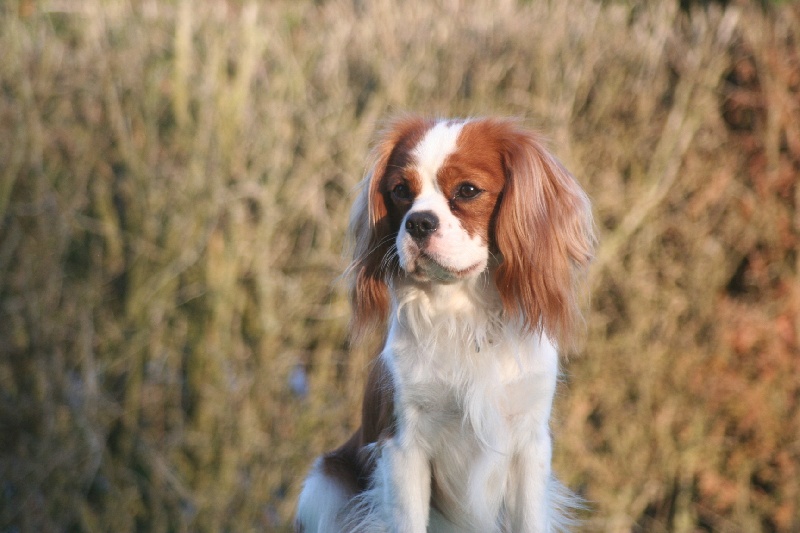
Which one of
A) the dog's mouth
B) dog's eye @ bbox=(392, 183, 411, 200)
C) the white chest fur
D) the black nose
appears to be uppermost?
dog's eye @ bbox=(392, 183, 411, 200)

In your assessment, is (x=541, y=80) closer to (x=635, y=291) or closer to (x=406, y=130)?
(x=635, y=291)

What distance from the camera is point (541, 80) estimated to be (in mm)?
5863

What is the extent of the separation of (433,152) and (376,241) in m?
0.38

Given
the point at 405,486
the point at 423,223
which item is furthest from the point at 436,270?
the point at 405,486

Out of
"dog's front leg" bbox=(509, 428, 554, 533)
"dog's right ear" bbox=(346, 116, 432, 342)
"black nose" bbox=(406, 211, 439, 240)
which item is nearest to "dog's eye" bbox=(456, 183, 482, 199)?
"black nose" bbox=(406, 211, 439, 240)

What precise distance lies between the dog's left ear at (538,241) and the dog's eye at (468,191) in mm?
84

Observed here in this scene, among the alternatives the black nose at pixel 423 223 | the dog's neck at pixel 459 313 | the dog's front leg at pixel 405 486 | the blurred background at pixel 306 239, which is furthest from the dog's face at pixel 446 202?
the blurred background at pixel 306 239

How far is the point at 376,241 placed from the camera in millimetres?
3311

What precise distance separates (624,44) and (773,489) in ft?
9.23

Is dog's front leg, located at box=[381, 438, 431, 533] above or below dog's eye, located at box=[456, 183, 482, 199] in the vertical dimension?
below

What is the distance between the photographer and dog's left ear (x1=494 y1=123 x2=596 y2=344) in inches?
121

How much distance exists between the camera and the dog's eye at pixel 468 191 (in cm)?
309

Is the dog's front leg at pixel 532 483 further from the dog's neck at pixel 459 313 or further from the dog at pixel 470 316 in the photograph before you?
the dog's neck at pixel 459 313

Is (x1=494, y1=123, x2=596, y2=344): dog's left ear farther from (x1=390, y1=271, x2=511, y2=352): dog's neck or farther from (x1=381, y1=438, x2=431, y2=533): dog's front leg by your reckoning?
(x1=381, y1=438, x2=431, y2=533): dog's front leg
